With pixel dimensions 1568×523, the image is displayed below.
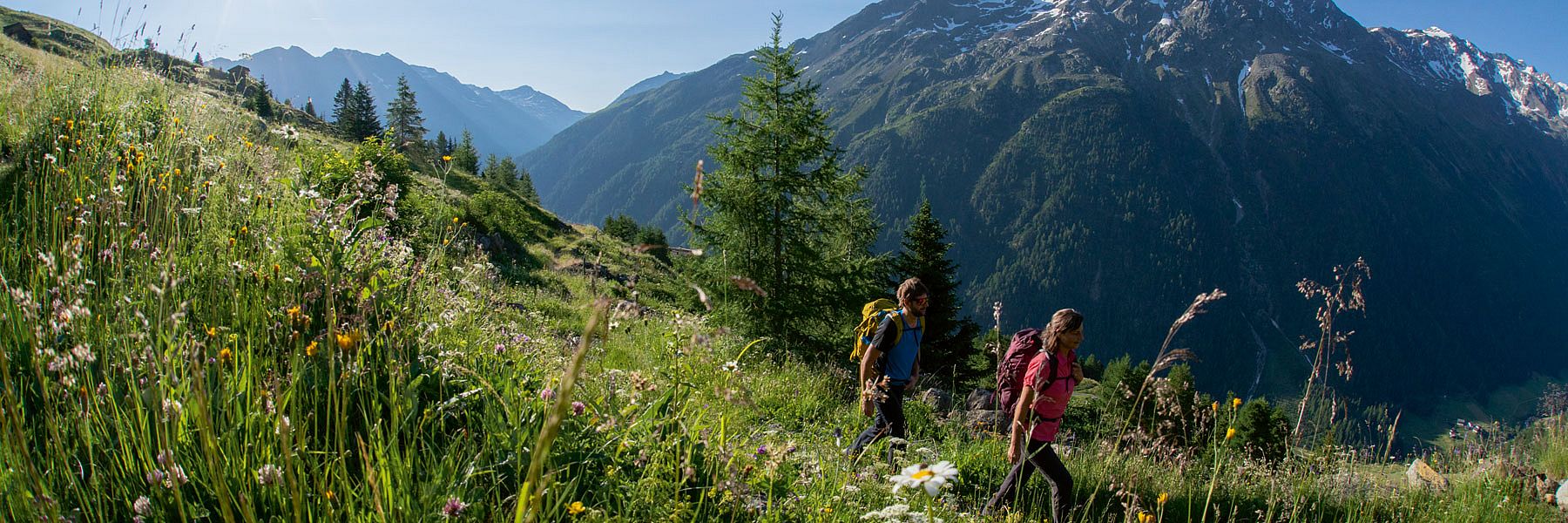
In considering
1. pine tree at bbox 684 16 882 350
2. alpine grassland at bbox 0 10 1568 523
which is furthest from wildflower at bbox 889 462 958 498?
pine tree at bbox 684 16 882 350

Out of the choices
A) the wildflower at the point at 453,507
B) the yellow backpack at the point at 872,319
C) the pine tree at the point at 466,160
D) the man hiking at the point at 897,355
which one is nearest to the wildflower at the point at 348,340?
the wildflower at the point at 453,507

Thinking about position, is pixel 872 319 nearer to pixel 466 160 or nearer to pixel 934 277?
pixel 934 277

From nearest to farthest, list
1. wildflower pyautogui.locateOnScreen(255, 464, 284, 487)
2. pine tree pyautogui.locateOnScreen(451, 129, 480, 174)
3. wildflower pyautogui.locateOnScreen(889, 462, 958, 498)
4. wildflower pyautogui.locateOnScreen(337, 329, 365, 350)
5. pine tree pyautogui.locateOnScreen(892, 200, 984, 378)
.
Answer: wildflower pyautogui.locateOnScreen(889, 462, 958, 498)
wildflower pyautogui.locateOnScreen(255, 464, 284, 487)
wildflower pyautogui.locateOnScreen(337, 329, 365, 350)
pine tree pyautogui.locateOnScreen(892, 200, 984, 378)
pine tree pyautogui.locateOnScreen(451, 129, 480, 174)

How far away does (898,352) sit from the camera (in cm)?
537

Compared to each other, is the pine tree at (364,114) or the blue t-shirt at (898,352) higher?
the pine tree at (364,114)

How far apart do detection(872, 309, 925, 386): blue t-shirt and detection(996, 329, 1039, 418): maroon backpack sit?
0.69m

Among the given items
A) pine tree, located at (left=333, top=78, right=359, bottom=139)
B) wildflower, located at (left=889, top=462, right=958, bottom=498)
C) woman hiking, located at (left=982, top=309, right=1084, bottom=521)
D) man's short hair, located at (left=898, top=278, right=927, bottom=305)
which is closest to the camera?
wildflower, located at (left=889, top=462, right=958, bottom=498)

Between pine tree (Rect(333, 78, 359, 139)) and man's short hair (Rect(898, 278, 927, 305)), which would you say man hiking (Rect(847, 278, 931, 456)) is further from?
pine tree (Rect(333, 78, 359, 139))

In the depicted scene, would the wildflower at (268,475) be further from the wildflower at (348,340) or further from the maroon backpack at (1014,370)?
the maroon backpack at (1014,370)

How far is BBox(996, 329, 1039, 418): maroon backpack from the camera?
5.02 m

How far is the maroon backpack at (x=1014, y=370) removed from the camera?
5016 millimetres

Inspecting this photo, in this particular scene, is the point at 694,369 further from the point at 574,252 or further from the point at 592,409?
the point at 574,252

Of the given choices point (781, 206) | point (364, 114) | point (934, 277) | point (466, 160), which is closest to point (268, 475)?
point (781, 206)

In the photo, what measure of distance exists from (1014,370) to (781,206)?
34.5 feet
